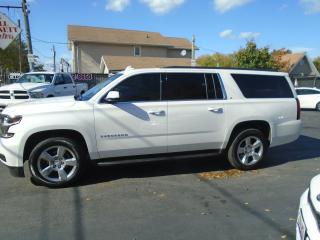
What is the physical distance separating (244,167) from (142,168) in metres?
1.89

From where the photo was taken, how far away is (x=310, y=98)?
870 inches

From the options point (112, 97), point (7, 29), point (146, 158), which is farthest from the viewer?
point (7, 29)

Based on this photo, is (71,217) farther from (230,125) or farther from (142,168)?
(230,125)

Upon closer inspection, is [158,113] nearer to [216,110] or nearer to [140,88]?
[140,88]

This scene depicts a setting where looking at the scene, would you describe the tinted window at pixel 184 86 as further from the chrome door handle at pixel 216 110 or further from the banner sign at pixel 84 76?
the banner sign at pixel 84 76

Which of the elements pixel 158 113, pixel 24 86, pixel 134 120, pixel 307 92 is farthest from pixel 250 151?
pixel 307 92

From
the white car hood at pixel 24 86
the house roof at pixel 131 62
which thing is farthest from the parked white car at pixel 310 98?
the house roof at pixel 131 62

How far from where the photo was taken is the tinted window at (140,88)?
20.9ft

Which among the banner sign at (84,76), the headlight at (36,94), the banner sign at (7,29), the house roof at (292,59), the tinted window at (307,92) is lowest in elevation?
the tinted window at (307,92)

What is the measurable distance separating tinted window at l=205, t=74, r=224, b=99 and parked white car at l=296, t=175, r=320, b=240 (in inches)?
141

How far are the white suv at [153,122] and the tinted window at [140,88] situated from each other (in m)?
0.02

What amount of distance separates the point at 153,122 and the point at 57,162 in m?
1.65

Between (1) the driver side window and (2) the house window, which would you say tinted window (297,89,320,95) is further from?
(2) the house window

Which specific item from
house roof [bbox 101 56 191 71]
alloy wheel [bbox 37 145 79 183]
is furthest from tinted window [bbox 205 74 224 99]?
house roof [bbox 101 56 191 71]
